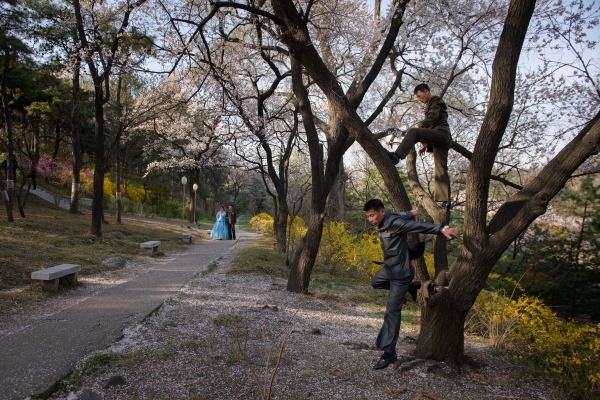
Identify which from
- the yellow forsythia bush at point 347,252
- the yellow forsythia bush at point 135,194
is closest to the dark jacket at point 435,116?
the yellow forsythia bush at point 347,252

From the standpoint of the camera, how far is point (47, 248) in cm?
868

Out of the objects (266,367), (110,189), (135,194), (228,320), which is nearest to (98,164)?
(228,320)

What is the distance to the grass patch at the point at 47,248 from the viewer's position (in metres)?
6.05

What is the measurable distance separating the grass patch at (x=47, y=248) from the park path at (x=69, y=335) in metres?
0.91

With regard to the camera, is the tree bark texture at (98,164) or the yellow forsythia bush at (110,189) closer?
the tree bark texture at (98,164)

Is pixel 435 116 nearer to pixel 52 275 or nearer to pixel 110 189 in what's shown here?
pixel 52 275

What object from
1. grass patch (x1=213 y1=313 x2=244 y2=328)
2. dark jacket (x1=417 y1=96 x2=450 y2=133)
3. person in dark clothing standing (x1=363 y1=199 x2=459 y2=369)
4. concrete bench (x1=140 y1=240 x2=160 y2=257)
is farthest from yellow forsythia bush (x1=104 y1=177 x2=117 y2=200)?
person in dark clothing standing (x1=363 y1=199 x2=459 y2=369)

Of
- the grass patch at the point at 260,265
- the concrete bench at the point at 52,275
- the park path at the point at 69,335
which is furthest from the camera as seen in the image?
the grass patch at the point at 260,265

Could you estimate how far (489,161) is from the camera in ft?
11.8

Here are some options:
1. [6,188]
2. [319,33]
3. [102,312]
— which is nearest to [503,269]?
[319,33]

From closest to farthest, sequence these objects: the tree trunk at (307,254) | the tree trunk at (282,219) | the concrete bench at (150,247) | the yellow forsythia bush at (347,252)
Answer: the tree trunk at (307,254) → the yellow forsythia bush at (347,252) → the concrete bench at (150,247) → the tree trunk at (282,219)

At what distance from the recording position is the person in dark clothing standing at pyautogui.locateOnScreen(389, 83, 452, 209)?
12.8 ft

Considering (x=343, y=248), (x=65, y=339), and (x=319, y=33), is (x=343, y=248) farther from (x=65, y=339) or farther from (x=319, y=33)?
(x=65, y=339)

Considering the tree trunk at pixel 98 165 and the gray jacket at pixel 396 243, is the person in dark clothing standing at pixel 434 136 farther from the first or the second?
the tree trunk at pixel 98 165
